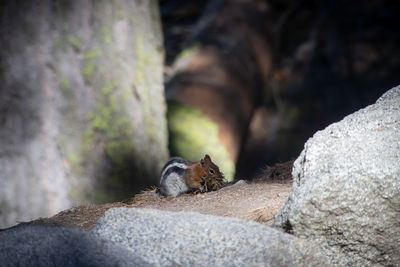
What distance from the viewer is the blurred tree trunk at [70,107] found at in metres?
4.08

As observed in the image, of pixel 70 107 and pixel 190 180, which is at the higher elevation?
pixel 70 107

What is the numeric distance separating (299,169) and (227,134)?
12.0 ft

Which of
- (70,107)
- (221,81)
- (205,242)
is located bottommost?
(205,242)

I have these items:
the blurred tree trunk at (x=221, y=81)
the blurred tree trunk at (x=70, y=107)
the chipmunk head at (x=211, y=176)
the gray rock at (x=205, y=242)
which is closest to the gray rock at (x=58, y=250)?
the gray rock at (x=205, y=242)

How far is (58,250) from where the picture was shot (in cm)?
207

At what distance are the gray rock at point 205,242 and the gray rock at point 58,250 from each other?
0.26 feet

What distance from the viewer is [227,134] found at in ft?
20.1

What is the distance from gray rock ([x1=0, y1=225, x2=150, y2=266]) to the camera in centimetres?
202

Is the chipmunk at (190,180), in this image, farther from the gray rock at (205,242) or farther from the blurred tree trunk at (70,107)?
the blurred tree trunk at (70,107)

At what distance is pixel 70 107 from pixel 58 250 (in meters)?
2.37

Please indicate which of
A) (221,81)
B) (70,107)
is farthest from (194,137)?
(70,107)

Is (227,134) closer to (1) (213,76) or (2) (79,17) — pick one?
(1) (213,76)

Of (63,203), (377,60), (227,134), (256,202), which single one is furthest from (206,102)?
(377,60)

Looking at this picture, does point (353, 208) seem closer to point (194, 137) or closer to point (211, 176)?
point (211, 176)
